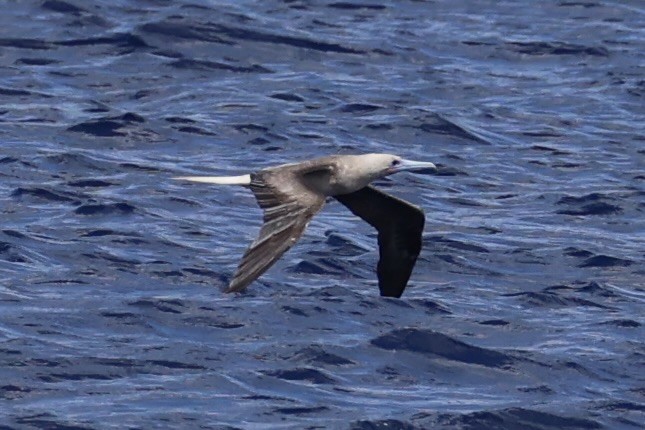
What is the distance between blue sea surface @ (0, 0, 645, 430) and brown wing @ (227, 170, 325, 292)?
211 cm

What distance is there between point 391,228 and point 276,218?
220 centimetres

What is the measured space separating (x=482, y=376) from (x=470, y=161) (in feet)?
17.1

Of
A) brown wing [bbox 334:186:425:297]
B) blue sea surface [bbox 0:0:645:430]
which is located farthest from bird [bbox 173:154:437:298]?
blue sea surface [bbox 0:0:645:430]

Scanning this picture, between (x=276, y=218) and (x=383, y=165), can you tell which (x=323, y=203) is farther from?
(x=383, y=165)

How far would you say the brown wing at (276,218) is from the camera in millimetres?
10594

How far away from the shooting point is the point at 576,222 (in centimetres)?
1797

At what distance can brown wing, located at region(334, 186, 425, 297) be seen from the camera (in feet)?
42.4

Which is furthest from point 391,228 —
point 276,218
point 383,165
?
point 276,218

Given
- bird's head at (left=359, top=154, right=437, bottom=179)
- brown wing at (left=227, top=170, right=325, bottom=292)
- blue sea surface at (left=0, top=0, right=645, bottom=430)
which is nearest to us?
brown wing at (left=227, top=170, right=325, bottom=292)

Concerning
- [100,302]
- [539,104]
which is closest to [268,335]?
[100,302]

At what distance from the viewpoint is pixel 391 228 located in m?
13.2

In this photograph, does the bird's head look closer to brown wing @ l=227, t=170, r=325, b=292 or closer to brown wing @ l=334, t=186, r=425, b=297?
brown wing @ l=334, t=186, r=425, b=297

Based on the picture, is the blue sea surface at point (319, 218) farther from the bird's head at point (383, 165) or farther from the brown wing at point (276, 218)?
the brown wing at point (276, 218)

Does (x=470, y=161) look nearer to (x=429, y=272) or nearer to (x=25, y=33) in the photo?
(x=429, y=272)
